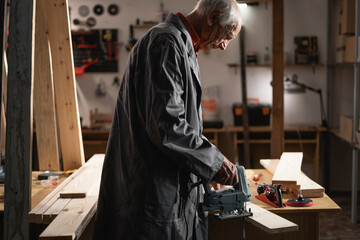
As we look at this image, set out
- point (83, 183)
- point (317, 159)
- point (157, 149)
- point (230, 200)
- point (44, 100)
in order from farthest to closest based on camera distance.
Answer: point (317, 159) → point (44, 100) → point (83, 183) → point (230, 200) → point (157, 149)

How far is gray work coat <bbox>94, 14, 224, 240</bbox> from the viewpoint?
1762 millimetres

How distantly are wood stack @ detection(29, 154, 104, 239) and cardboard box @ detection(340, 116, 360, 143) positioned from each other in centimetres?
310

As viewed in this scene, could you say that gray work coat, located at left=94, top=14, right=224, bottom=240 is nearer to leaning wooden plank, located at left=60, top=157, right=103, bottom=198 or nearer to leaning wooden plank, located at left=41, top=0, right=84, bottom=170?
leaning wooden plank, located at left=60, top=157, right=103, bottom=198

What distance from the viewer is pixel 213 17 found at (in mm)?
2033

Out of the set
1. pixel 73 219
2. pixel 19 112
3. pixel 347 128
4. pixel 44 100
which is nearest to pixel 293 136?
pixel 347 128

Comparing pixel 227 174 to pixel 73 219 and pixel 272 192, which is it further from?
pixel 73 219

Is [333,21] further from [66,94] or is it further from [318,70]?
[66,94]

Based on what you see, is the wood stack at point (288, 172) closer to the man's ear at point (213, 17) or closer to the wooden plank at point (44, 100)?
the man's ear at point (213, 17)

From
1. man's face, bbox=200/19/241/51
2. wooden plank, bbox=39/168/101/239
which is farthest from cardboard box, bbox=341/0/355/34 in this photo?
wooden plank, bbox=39/168/101/239

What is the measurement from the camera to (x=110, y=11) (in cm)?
609

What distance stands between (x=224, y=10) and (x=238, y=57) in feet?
13.5

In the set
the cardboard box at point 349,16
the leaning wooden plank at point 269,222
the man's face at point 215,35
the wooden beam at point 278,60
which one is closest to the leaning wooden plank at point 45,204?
the leaning wooden plank at point 269,222

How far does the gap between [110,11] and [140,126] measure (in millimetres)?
4498

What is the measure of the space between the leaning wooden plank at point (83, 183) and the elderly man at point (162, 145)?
413mm
